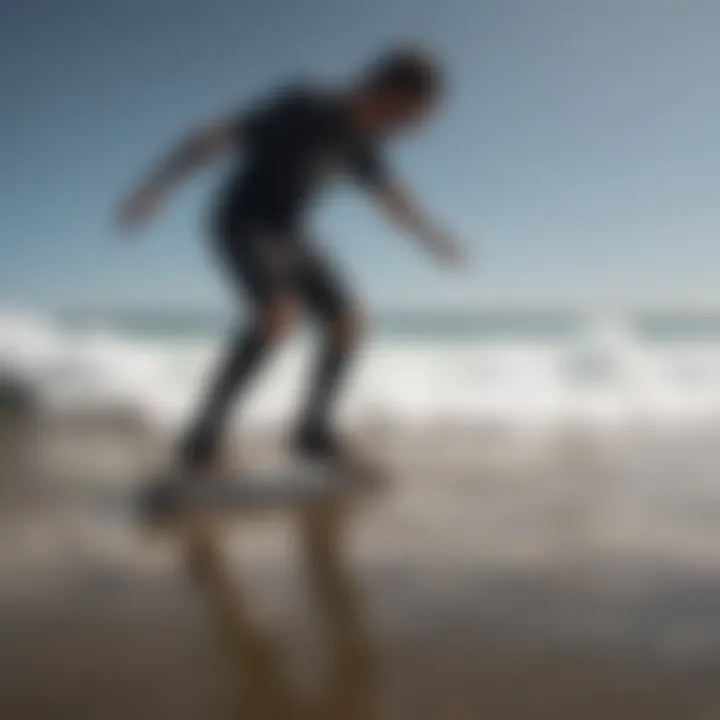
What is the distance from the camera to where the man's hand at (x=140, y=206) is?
221cm

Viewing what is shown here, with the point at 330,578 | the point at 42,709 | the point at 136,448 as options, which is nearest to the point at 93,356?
the point at 136,448

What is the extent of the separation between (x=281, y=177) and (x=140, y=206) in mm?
336

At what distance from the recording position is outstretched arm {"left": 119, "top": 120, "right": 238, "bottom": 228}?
7.07 ft

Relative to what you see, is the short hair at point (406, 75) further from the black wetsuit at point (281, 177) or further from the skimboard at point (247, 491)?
the skimboard at point (247, 491)

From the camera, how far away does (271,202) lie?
85.5 inches

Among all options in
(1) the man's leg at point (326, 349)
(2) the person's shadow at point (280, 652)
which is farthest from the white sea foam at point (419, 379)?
(2) the person's shadow at point (280, 652)

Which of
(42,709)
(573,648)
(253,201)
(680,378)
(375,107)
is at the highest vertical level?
(680,378)

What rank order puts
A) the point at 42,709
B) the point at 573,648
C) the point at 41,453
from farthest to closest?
the point at 41,453 → the point at 573,648 → the point at 42,709

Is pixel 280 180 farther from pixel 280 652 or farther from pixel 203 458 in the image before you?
pixel 280 652

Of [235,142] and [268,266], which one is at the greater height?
[235,142]

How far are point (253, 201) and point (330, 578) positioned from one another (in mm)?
994

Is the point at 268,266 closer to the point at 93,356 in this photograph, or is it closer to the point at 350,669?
the point at 350,669

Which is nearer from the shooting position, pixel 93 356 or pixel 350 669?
pixel 350 669

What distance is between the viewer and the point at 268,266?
2154 millimetres
